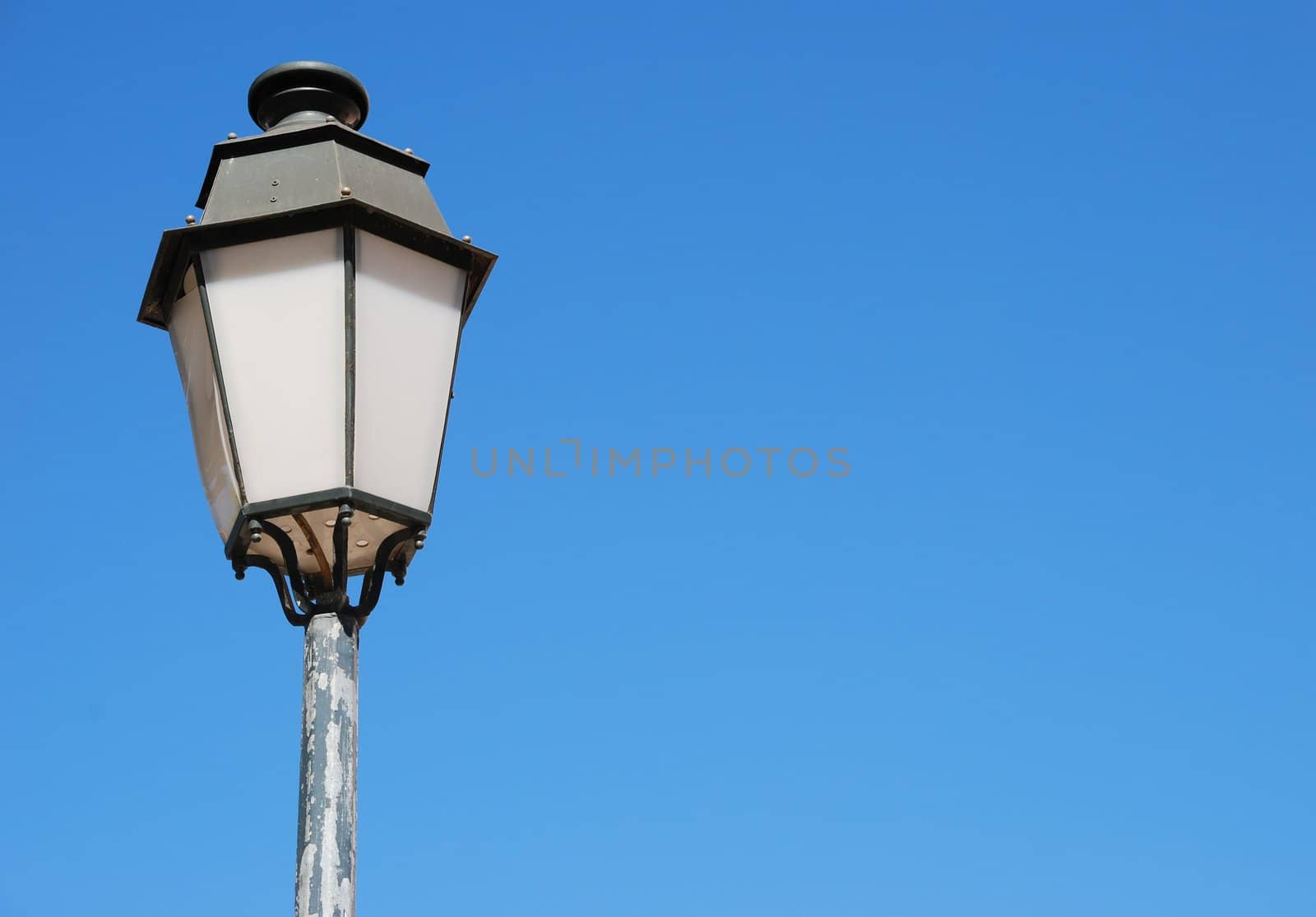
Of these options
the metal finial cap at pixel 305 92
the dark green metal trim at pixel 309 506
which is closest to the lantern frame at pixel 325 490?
the dark green metal trim at pixel 309 506

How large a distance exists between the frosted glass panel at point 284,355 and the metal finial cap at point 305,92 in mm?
644

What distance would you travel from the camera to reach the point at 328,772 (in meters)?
3.42

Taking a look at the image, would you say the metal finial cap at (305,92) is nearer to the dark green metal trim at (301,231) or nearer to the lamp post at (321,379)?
the lamp post at (321,379)

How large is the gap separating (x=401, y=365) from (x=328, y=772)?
3.14ft

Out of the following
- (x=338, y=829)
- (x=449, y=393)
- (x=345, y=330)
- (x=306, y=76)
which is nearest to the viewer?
(x=338, y=829)

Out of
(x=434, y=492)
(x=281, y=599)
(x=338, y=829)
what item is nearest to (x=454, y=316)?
(x=434, y=492)

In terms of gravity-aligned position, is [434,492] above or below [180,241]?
below

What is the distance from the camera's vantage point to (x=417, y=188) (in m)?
4.02

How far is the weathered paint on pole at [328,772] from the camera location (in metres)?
3.29

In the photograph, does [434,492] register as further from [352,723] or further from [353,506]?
[352,723]

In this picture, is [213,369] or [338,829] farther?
[213,369]

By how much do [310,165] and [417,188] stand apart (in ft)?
0.95

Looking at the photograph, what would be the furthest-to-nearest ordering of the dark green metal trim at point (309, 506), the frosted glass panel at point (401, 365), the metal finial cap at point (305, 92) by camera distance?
the metal finial cap at point (305, 92), the frosted glass panel at point (401, 365), the dark green metal trim at point (309, 506)

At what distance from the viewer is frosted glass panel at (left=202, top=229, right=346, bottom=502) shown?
3.55 meters
